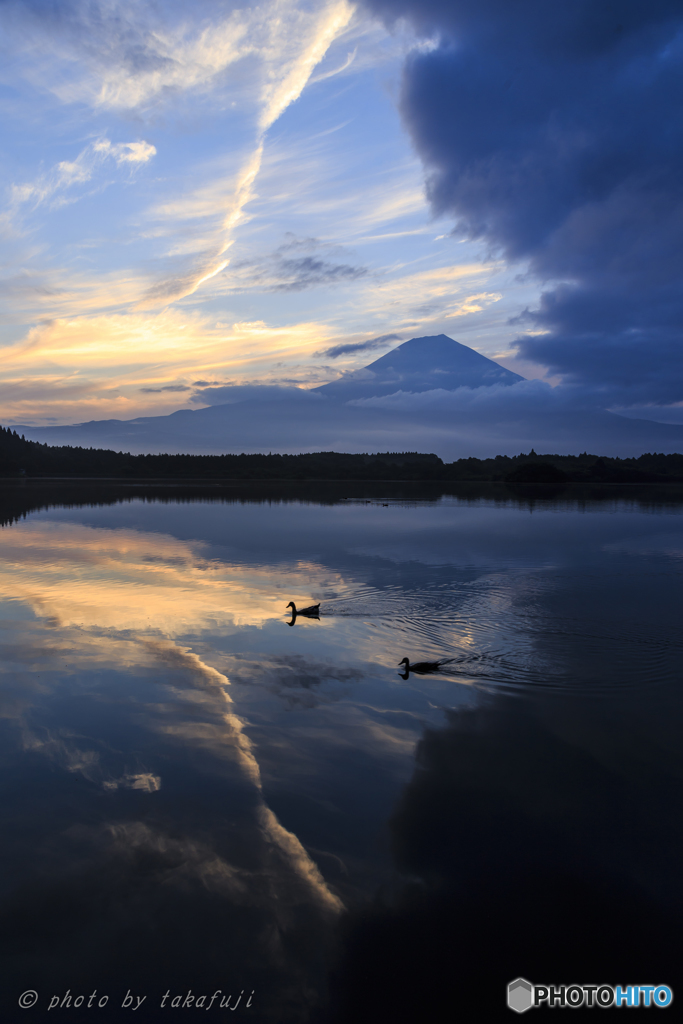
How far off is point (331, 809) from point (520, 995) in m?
→ 2.65

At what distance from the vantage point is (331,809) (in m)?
6.72

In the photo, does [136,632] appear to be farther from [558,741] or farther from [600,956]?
[600,956]

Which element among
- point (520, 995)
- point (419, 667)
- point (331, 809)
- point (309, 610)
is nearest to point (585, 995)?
point (520, 995)

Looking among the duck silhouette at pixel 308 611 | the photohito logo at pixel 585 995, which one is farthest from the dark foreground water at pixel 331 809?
the duck silhouette at pixel 308 611

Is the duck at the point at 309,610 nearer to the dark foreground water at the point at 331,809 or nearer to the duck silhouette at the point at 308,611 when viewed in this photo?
the duck silhouette at the point at 308,611

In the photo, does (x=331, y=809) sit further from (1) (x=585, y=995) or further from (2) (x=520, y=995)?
(1) (x=585, y=995)

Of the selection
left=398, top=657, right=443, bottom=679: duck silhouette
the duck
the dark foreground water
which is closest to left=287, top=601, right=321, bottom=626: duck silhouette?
the duck

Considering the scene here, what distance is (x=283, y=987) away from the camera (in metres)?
4.61

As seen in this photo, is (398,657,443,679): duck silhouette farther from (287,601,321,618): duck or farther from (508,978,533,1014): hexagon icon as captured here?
(508,978,533,1014): hexagon icon

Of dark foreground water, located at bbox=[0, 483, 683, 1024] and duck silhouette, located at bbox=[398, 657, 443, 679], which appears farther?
duck silhouette, located at bbox=[398, 657, 443, 679]

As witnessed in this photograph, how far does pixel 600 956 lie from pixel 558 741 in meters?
3.68

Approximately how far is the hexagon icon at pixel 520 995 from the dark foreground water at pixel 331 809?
0.09 m

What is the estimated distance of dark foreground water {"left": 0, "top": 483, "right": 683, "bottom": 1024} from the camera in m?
4.77

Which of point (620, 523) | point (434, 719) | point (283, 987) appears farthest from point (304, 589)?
point (620, 523)
